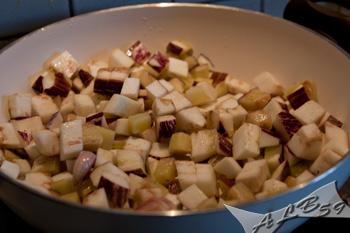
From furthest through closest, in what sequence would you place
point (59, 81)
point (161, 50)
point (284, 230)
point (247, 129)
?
point (161, 50), point (59, 81), point (247, 129), point (284, 230)

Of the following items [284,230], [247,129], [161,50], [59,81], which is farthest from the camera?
[161,50]

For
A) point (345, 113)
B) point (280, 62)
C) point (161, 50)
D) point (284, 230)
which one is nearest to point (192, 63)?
point (161, 50)

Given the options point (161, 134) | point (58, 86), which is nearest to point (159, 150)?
point (161, 134)

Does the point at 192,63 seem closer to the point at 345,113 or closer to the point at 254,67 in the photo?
the point at 254,67

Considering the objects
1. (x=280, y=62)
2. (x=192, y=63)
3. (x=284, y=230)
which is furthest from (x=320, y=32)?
(x=284, y=230)

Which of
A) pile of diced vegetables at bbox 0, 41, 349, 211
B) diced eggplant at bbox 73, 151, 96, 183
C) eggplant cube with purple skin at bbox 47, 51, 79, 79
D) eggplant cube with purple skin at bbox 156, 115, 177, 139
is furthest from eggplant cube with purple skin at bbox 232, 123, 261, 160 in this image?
eggplant cube with purple skin at bbox 47, 51, 79, 79

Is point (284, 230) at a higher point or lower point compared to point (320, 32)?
lower

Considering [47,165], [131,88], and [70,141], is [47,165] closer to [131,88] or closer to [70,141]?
[70,141]

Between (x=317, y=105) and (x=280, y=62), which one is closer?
(x=317, y=105)
